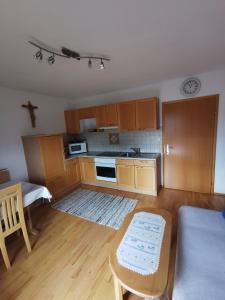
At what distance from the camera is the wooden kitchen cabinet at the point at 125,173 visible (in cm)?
340

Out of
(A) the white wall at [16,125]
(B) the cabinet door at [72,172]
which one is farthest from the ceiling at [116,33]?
(B) the cabinet door at [72,172]

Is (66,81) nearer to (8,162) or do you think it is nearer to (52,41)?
(52,41)

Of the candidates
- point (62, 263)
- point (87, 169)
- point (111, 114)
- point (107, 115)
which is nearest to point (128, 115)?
point (111, 114)

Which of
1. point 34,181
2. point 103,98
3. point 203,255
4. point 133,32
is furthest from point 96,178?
point 133,32

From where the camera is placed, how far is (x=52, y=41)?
4.84ft

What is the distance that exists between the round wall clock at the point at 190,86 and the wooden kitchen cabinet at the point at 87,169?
2610 mm

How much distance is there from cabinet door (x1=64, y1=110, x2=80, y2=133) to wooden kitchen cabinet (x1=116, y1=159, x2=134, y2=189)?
62.3 inches

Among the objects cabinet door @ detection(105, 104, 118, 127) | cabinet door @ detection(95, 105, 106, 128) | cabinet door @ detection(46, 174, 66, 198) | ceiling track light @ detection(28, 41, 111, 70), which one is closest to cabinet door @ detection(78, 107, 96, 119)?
cabinet door @ detection(95, 105, 106, 128)

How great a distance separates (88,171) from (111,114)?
1602 mm

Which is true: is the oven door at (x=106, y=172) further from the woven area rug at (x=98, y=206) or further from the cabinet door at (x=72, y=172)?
the cabinet door at (x=72, y=172)

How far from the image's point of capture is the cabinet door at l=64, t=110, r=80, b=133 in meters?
4.04

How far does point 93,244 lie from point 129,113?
8.46ft

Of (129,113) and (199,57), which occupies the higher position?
(199,57)

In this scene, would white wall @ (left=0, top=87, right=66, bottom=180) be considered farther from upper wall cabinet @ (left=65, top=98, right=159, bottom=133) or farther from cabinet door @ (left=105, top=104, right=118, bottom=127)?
cabinet door @ (left=105, top=104, right=118, bottom=127)
